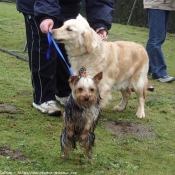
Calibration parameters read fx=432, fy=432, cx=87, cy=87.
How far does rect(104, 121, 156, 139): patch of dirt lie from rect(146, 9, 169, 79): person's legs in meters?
3.07

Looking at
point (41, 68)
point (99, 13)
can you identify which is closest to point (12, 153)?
point (41, 68)

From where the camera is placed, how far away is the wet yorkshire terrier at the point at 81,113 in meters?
3.57

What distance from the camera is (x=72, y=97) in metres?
3.75

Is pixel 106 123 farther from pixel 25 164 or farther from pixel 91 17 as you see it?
pixel 25 164

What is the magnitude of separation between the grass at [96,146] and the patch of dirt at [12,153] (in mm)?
28

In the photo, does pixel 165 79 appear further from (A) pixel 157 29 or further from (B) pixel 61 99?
(B) pixel 61 99

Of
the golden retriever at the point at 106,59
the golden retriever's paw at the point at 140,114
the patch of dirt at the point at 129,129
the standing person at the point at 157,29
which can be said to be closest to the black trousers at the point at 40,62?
the golden retriever at the point at 106,59

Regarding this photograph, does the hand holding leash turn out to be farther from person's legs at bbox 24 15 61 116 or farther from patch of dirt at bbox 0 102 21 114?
patch of dirt at bbox 0 102 21 114

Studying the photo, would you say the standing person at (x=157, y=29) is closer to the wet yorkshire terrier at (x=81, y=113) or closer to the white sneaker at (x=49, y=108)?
the white sneaker at (x=49, y=108)

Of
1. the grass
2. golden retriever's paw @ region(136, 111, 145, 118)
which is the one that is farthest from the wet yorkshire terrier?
golden retriever's paw @ region(136, 111, 145, 118)

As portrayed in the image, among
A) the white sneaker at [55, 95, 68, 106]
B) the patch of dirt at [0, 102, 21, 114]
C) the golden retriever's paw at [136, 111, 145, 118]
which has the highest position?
the patch of dirt at [0, 102, 21, 114]

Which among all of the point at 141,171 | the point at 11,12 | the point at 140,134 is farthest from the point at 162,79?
the point at 11,12

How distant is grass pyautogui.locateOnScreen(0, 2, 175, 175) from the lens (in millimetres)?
3877

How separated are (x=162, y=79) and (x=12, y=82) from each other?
120 inches
